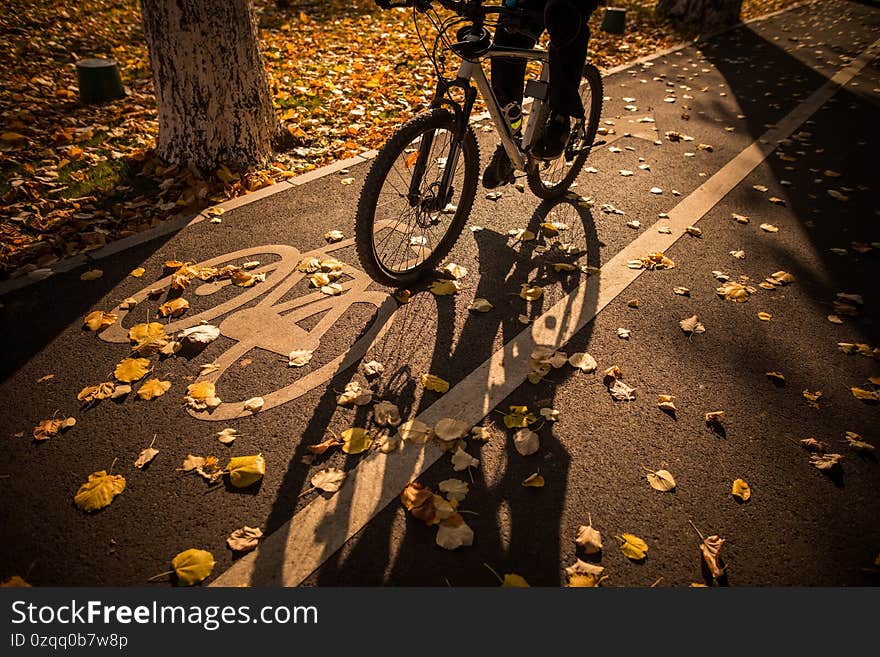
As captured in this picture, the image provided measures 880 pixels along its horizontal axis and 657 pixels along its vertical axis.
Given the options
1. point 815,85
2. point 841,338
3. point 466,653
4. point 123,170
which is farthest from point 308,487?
point 815,85

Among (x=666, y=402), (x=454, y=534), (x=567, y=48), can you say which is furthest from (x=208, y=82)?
(x=666, y=402)

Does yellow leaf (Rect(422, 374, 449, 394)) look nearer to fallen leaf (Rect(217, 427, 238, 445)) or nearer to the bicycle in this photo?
the bicycle

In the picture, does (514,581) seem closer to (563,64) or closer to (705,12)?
(563,64)

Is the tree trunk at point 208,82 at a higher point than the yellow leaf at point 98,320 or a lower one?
higher

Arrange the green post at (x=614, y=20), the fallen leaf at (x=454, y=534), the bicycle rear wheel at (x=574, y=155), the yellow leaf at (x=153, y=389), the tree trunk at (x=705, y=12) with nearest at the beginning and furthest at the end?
the fallen leaf at (x=454, y=534)
the yellow leaf at (x=153, y=389)
the bicycle rear wheel at (x=574, y=155)
the green post at (x=614, y=20)
the tree trunk at (x=705, y=12)

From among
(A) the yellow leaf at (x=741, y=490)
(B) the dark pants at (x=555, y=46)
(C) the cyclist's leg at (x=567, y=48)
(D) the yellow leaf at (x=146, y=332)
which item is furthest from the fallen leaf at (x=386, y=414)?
(C) the cyclist's leg at (x=567, y=48)

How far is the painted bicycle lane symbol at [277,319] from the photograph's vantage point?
2586mm

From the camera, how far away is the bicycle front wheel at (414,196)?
8.88ft

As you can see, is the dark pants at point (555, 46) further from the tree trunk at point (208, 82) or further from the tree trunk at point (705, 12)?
the tree trunk at point (705, 12)

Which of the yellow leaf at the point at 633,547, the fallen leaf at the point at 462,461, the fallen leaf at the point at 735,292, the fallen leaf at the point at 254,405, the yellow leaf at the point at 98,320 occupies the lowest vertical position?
the yellow leaf at the point at 633,547

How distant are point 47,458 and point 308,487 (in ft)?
3.75

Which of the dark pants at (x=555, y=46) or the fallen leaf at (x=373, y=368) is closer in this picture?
the fallen leaf at (x=373, y=368)

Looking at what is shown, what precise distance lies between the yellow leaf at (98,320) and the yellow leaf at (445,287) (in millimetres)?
1887

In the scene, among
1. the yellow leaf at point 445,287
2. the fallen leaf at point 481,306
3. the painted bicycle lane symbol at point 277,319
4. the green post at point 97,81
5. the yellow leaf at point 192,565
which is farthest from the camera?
the green post at point 97,81
